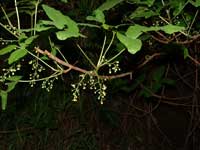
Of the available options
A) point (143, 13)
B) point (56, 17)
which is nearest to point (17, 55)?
point (56, 17)

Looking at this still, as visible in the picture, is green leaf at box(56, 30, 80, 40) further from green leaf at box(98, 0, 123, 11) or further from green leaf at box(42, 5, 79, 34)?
green leaf at box(98, 0, 123, 11)

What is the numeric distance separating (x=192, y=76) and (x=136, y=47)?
215 centimetres

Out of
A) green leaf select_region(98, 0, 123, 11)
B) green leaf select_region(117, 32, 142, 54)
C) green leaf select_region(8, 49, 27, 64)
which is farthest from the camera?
green leaf select_region(98, 0, 123, 11)

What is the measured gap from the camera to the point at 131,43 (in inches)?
26.1

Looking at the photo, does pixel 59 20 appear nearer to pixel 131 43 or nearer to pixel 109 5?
pixel 131 43

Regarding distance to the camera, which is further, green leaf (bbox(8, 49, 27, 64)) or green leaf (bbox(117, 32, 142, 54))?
green leaf (bbox(8, 49, 27, 64))

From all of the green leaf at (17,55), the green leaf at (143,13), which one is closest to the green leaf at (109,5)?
the green leaf at (143,13)

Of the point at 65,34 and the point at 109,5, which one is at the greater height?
Answer: the point at 109,5

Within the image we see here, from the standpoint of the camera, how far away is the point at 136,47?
0.65 meters

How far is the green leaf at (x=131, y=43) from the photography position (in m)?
0.65

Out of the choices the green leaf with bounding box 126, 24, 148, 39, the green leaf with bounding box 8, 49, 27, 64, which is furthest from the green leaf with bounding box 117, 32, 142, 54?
the green leaf with bounding box 8, 49, 27, 64

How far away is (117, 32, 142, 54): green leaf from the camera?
2.12 feet

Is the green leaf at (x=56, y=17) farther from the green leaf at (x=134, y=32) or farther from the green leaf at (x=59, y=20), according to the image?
the green leaf at (x=134, y=32)

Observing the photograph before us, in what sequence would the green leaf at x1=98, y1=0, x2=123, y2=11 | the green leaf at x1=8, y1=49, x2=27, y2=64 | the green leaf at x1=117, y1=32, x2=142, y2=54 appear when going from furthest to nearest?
the green leaf at x1=98, y1=0, x2=123, y2=11, the green leaf at x1=8, y1=49, x2=27, y2=64, the green leaf at x1=117, y1=32, x2=142, y2=54
